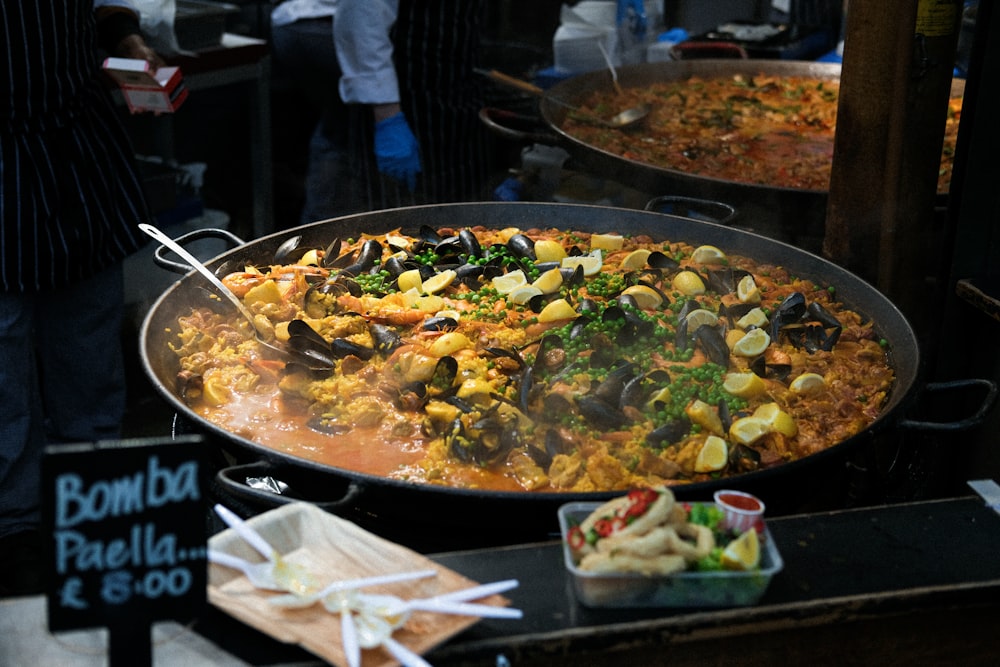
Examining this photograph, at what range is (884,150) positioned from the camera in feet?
10.7

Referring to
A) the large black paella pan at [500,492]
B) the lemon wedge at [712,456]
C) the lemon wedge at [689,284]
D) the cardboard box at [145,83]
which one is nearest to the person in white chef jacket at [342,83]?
the cardboard box at [145,83]

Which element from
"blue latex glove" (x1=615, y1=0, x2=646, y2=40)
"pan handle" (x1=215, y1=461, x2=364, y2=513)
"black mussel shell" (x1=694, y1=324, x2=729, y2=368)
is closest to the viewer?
"pan handle" (x1=215, y1=461, x2=364, y2=513)

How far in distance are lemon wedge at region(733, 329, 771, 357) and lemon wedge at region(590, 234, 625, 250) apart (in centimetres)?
83

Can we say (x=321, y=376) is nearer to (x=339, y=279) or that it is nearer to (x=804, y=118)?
(x=339, y=279)

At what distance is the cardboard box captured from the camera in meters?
3.74

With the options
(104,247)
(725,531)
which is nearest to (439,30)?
(104,247)

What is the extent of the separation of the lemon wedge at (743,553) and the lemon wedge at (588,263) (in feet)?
5.36

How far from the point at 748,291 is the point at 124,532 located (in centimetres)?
213

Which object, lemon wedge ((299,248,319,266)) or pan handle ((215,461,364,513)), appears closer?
pan handle ((215,461,364,513))

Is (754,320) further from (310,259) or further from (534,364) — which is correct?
(310,259)

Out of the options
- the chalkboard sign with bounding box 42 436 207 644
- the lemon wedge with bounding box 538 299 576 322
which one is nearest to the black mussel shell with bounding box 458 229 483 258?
the lemon wedge with bounding box 538 299 576 322

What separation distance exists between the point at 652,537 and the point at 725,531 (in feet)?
0.65

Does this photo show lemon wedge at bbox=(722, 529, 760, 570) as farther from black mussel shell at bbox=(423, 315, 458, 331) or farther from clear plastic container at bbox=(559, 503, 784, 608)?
black mussel shell at bbox=(423, 315, 458, 331)

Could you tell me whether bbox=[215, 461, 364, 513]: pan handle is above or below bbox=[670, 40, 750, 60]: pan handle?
below
